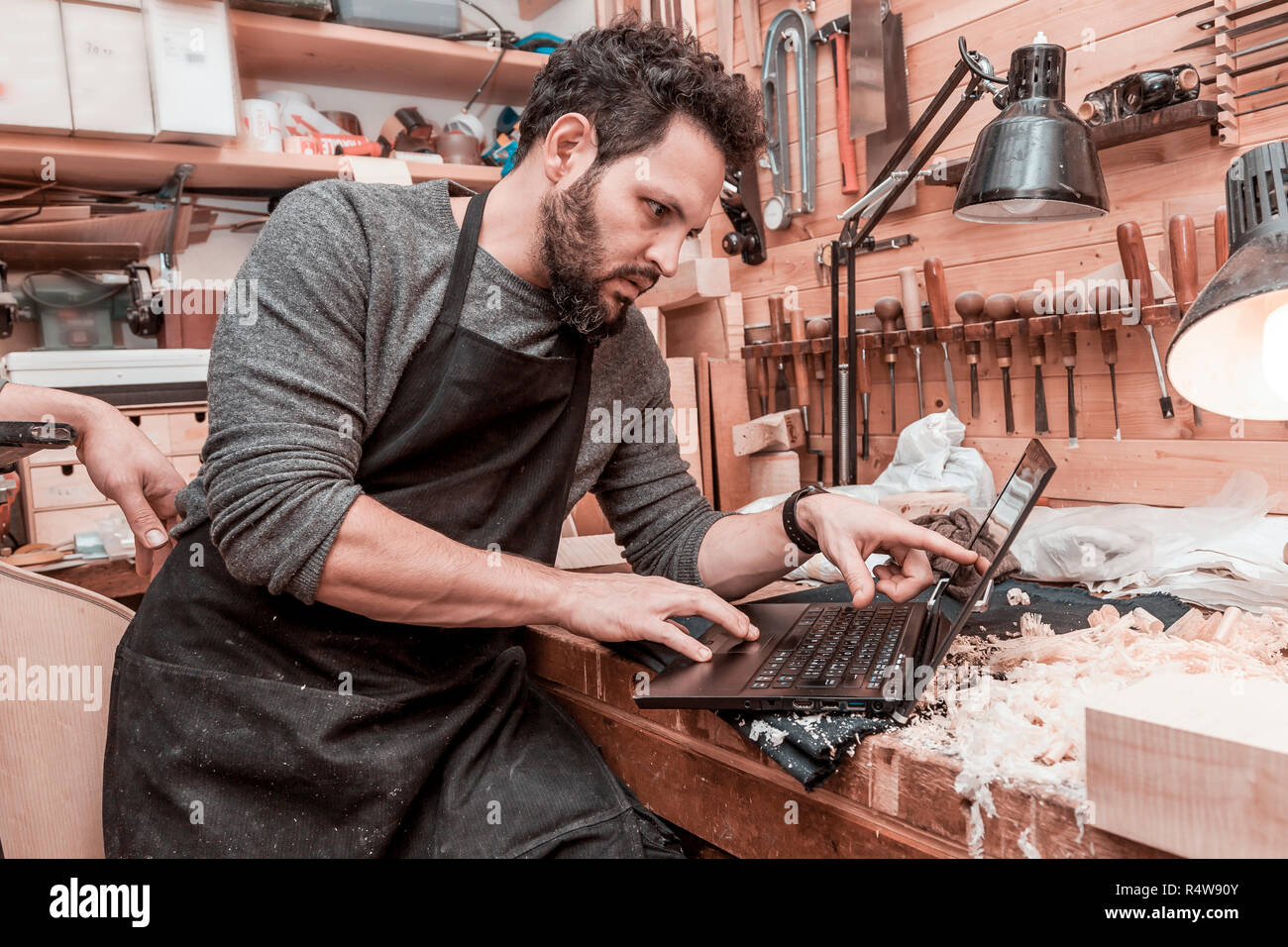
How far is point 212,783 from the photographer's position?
100 cm

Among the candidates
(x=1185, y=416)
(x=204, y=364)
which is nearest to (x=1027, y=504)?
(x=1185, y=416)

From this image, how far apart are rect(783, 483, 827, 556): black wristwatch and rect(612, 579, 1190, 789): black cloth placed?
7.1 inches

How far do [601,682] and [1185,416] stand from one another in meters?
1.23

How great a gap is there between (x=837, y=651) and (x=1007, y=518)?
24 centimetres

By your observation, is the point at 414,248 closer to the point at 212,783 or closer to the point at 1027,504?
the point at 212,783

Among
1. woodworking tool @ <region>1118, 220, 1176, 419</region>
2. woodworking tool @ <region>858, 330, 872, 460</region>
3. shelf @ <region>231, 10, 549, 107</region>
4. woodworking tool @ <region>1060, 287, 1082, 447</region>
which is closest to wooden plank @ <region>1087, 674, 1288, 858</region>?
woodworking tool @ <region>1118, 220, 1176, 419</region>

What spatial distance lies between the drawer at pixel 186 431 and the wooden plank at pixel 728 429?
3.98 feet

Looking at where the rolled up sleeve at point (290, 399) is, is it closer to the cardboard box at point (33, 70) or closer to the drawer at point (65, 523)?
the drawer at point (65, 523)

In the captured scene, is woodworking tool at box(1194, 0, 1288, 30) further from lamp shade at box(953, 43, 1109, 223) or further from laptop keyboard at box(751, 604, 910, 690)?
laptop keyboard at box(751, 604, 910, 690)

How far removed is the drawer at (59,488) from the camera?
1952 mm

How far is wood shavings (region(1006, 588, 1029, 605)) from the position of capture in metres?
1.29

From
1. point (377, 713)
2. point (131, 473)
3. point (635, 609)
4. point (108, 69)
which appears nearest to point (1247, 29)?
point (635, 609)

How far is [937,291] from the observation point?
196 cm

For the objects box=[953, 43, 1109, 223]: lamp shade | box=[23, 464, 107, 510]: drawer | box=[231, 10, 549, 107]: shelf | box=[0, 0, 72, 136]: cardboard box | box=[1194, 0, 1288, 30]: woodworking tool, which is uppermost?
box=[231, 10, 549, 107]: shelf
